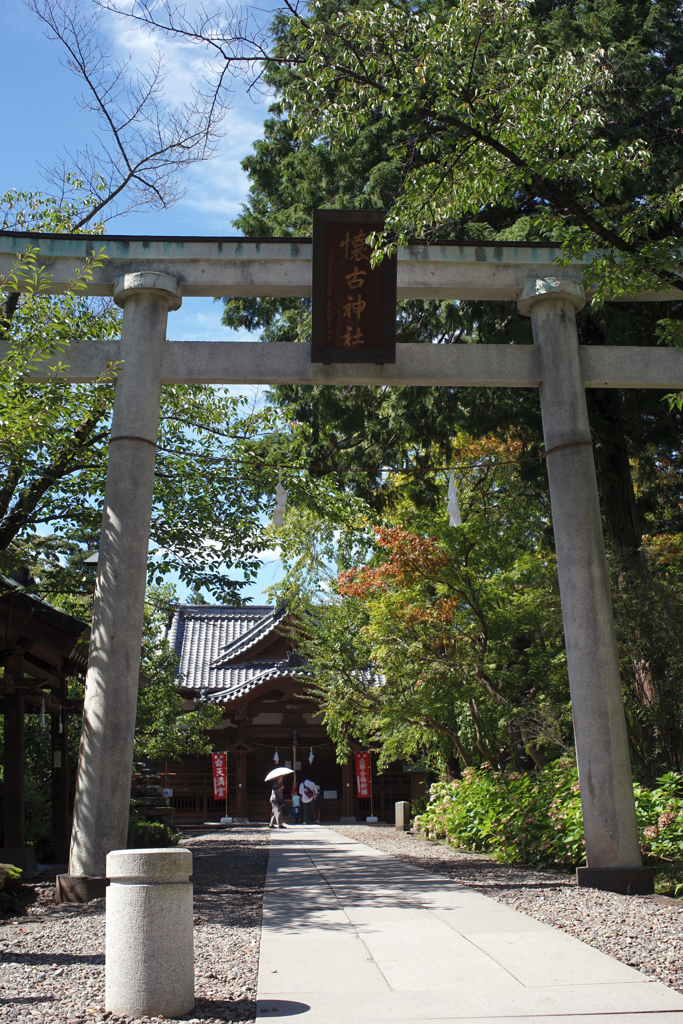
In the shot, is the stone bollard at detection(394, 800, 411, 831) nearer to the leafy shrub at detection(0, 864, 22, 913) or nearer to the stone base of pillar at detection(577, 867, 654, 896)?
the stone base of pillar at detection(577, 867, 654, 896)

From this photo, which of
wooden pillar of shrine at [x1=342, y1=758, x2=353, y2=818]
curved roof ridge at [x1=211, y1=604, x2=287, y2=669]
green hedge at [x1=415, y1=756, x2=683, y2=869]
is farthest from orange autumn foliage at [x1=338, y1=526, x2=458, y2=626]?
curved roof ridge at [x1=211, y1=604, x2=287, y2=669]

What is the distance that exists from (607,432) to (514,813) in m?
5.11

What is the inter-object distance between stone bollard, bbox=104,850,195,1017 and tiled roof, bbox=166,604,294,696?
63.2ft

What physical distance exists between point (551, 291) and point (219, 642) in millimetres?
23699

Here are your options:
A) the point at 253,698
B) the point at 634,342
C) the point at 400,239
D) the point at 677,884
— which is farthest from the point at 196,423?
the point at 253,698

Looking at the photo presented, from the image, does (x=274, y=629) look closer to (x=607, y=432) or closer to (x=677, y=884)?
(x=607, y=432)

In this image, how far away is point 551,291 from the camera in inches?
342

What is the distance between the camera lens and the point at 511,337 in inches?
425

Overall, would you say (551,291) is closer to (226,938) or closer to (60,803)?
(226,938)

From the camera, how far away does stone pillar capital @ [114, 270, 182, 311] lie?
852 centimetres

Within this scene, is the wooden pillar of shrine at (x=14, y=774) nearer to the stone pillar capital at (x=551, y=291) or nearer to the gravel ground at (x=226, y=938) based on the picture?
the gravel ground at (x=226, y=938)

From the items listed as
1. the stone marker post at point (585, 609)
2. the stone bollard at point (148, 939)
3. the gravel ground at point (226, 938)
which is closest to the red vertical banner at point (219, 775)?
the gravel ground at point (226, 938)

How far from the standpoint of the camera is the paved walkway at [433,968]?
150 inches

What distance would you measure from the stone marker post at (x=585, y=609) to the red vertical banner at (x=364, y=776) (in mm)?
15466
